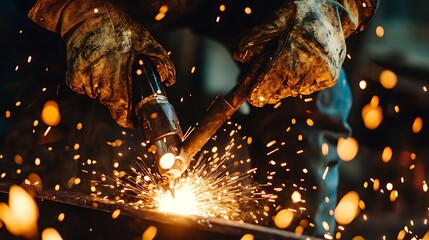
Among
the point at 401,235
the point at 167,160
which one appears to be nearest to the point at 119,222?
the point at 167,160

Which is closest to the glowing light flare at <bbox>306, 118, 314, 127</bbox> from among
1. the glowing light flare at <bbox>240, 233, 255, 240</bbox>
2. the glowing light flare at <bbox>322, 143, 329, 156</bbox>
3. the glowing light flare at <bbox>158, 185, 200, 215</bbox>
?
the glowing light flare at <bbox>322, 143, 329, 156</bbox>

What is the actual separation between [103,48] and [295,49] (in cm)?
65

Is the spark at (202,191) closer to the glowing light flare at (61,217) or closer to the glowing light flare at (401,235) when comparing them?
the glowing light flare at (61,217)

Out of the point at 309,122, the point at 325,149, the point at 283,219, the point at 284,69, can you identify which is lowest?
the point at 283,219

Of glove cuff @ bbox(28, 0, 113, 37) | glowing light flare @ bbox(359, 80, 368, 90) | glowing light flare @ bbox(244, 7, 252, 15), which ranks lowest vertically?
glowing light flare @ bbox(359, 80, 368, 90)

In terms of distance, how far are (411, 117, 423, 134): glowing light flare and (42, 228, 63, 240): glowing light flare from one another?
11.6 ft

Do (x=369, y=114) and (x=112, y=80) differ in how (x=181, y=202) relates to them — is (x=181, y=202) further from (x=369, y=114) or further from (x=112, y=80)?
(x=369, y=114)

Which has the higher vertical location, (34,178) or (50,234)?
(50,234)

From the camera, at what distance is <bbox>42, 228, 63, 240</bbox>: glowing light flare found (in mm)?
1850

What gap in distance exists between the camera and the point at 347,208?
12.0 ft

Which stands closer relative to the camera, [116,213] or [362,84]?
[116,213]

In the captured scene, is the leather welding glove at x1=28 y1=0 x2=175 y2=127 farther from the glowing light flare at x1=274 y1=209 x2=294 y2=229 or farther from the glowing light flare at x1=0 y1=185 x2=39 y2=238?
the glowing light flare at x1=274 y1=209 x2=294 y2=229

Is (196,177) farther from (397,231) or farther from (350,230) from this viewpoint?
(397,231)

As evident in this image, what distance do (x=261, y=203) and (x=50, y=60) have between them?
1.11 m
